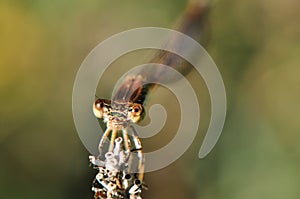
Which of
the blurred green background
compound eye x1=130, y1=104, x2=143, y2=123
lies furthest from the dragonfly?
the blurred green background

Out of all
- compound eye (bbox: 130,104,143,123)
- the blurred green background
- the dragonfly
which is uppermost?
the blurred green background

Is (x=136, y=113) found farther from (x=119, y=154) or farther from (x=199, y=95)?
(x=199, y=95)

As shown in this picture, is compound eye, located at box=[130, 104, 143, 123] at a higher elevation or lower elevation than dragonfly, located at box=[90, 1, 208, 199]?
higher

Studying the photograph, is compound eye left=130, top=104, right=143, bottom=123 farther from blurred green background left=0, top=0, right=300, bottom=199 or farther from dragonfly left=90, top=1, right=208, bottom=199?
blurred green background left=0, top=0, right=300, bottom=199

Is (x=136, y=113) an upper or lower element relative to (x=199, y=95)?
lower

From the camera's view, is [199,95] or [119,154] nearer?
[119,154]

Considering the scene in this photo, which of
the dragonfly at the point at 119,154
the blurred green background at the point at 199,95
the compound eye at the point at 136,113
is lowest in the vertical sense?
the dragonfly at the point at 119,154

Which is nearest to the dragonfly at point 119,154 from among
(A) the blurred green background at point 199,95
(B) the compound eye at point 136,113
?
(B) the compound eye at point 136,113

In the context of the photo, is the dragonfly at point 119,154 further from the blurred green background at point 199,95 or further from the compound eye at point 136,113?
the blurred green background at point 199,95

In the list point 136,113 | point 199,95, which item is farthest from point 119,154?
point 199,95
